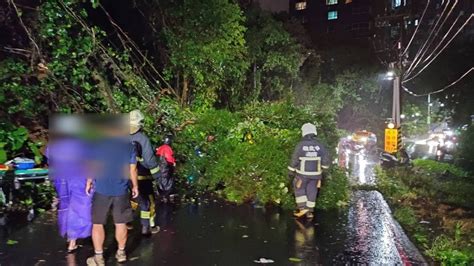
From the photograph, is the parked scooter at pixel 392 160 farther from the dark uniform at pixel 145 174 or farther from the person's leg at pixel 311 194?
the dark uniform at pixel 145 174

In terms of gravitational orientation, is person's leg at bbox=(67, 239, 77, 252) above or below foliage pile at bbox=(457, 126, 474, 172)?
below

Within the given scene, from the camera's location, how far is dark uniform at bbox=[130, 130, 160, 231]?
6773mm

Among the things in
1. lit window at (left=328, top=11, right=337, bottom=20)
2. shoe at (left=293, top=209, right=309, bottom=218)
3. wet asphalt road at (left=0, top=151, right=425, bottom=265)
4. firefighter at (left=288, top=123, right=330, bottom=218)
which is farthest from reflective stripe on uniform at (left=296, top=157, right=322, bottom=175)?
lit window at (left=328, top=11, right=337, bottom=20)

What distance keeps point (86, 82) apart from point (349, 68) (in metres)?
35.4

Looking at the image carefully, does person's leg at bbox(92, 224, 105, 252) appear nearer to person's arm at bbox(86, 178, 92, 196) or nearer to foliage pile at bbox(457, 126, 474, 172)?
person's arm at bbox(86, 178, 92, 196)

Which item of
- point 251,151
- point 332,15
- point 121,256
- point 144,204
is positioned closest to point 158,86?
point 251,151

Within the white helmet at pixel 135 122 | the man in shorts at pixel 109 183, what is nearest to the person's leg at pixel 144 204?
the white helmet at pixel 135 122

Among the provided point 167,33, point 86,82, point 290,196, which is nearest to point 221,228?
point 290,196

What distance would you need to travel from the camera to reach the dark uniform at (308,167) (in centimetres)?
879

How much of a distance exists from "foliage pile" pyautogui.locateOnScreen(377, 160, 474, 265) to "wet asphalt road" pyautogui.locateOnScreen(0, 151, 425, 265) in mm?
310

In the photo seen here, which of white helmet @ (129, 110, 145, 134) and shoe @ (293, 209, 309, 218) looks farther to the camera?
shoe @ (293, 209, 309, 218)

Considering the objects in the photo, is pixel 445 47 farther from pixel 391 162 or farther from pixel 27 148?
pixel 27 148

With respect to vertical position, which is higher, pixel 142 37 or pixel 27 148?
pixel 142 37

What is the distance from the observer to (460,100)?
2705 centimetres
